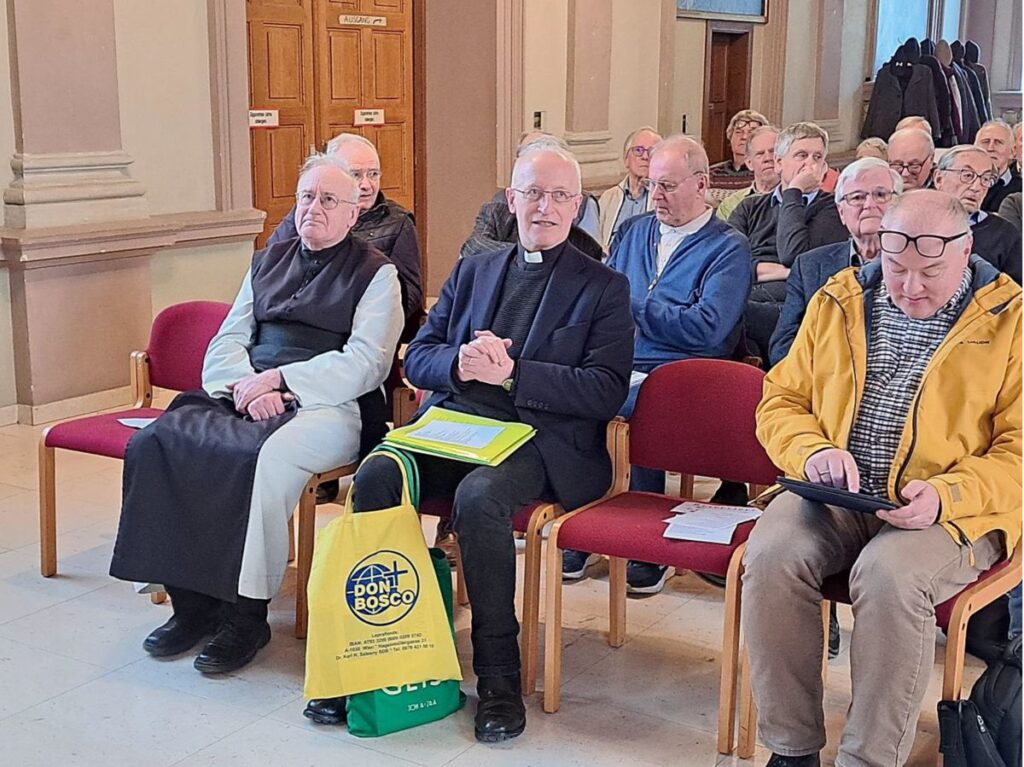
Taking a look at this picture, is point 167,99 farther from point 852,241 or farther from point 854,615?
point 854,615

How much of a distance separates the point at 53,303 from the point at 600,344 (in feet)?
10.4

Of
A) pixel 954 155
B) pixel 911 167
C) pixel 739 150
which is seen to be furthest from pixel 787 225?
pixel 739 150

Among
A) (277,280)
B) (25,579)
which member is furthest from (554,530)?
(25,579)

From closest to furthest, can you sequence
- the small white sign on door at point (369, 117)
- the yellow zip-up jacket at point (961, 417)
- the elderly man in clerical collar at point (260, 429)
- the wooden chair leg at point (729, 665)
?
1. the yellow zip-up jacket at point (961, 417)
2. the wooden chair leg at point (729, 665)
3. the elderly man in clerical collar at point (260, 429)
4. the small white sign on door at point (369, 117)

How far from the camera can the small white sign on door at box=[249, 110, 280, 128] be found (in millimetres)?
6938

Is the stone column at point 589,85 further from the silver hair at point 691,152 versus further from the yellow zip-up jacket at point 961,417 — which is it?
the yellow zip-up jacket at point 961,417

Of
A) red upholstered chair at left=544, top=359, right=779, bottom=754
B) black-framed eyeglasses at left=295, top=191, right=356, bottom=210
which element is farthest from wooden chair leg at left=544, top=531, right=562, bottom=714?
black-framed eyeglasses at left=295, top=191, right=356, bottom=210

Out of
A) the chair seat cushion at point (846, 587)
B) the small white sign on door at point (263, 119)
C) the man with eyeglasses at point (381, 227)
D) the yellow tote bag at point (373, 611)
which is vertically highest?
the small white sign on door at point (263, 119)

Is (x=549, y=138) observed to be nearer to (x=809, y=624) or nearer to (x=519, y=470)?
(x=519, y=470)

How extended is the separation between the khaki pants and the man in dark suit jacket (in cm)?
56

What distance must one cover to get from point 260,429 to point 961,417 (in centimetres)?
167

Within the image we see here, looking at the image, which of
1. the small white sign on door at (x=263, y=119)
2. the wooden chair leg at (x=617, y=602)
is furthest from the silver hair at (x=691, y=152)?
the small white sign on door at (x=263, y=119)

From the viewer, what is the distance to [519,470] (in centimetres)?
307

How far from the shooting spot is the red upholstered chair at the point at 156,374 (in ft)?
12.3
